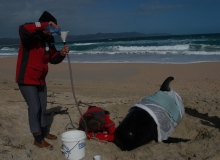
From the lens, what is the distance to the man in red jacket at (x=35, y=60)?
332cm

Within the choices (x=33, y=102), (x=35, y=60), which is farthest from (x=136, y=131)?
(x=35, y=60)

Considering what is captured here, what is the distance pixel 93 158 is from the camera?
3.68 m

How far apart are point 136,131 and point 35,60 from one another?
1814 mm

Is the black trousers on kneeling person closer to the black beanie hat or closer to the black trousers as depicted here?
the black trousers

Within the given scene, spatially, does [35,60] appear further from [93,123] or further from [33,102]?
[93,123]

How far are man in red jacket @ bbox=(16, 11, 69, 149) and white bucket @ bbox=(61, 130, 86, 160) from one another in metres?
0.40

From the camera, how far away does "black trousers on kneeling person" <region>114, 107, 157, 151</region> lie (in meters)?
3.96

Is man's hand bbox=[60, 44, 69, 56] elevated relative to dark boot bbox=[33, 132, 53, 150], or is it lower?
elevated

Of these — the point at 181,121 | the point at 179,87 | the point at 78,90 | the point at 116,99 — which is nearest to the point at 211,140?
the point at 181,121

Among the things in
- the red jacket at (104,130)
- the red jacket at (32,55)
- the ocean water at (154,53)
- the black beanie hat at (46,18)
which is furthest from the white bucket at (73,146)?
the ocean water at (154,53)

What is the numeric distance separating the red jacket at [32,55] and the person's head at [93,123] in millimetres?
1024

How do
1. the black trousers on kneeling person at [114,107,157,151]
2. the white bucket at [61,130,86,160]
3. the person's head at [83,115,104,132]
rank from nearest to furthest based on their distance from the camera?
the white bucket at [61,130,86,160] < the black trousers on kneeling person at [114,107,157,151] < the person's head at [83,115,104,132]

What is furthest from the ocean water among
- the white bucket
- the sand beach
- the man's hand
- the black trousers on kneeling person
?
the white bucket

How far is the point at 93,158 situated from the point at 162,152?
993 millimetres
